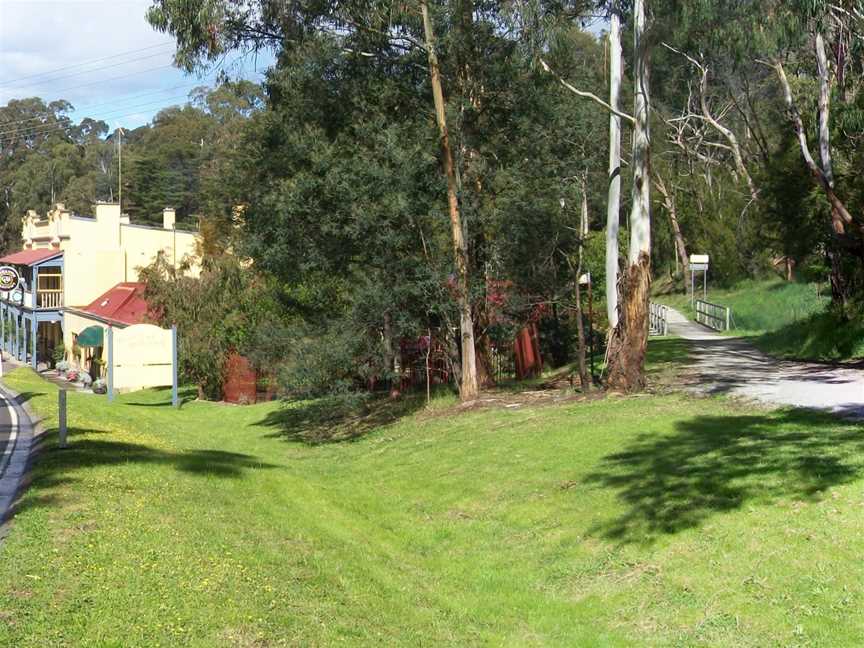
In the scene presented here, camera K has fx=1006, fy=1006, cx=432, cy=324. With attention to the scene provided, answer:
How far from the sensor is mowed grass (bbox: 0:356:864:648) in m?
7.92

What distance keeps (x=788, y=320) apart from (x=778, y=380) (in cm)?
1709

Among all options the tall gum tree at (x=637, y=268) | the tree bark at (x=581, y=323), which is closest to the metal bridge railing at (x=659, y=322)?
the tree bark at (x=581, y=323)

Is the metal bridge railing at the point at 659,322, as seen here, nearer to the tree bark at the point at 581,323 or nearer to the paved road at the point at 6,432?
the tree bark at the point at 581,323

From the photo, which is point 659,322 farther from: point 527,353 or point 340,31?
point 340,31

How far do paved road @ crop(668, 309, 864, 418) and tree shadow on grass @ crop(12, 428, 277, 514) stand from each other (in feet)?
29.2

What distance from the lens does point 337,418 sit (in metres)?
27.1

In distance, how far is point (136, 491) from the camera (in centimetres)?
1169

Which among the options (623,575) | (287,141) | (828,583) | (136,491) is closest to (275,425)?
(287,141)

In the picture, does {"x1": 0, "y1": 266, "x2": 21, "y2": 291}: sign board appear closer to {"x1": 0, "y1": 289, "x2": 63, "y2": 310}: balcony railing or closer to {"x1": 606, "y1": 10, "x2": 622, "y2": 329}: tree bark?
{"x1": 606, "y1": 10, "x2": 622, "y2": 329}: tree bark

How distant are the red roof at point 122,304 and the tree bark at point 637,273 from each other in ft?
94.4

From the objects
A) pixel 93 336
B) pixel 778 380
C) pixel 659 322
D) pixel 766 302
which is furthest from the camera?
pixel 766 302

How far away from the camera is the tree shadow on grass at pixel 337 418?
2464cm

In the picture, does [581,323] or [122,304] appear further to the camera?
[122,304]

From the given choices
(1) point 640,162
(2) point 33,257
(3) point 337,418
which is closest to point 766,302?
(3) point 337,418
